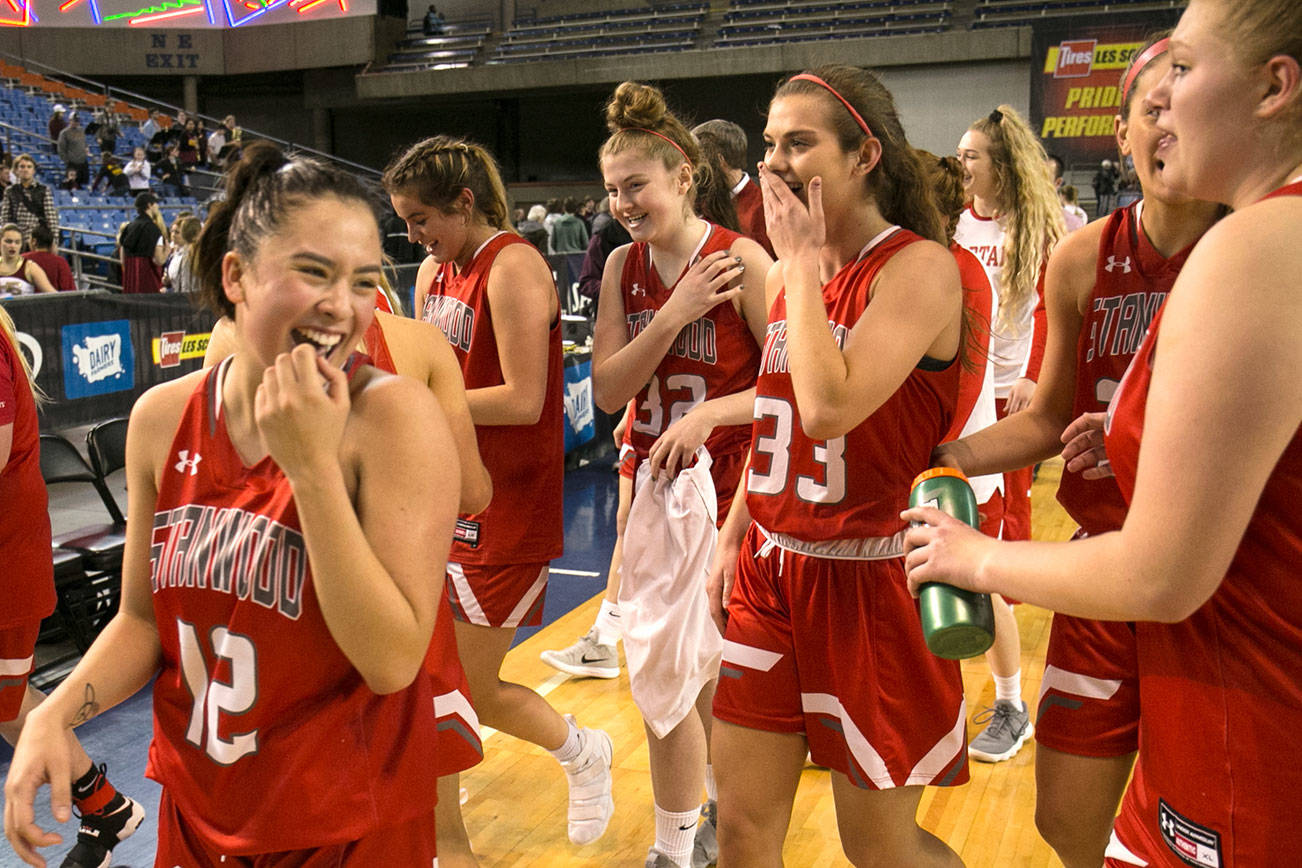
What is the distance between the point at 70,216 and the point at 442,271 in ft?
48.7

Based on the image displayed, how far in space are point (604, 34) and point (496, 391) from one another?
21850 millimetres

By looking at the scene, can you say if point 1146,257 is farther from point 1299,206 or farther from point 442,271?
point 442,271

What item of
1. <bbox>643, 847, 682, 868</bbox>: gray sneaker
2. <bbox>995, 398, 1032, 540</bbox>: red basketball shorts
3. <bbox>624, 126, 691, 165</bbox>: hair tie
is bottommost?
<bbox>643, 847, 682, 868</bbox>: gray sneaker

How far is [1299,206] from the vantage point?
3.53 ft

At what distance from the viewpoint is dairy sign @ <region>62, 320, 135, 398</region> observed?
23.3 feet

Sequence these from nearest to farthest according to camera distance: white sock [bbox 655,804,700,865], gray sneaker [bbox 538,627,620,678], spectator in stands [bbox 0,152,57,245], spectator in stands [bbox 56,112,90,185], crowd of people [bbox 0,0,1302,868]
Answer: crowd of people [bbox 0,0,1302,868], white sock [bbox 655,804,700,865], gray sneaker [bbox 538,627,620,678], spectator in stands [bbox 0,152,57,245], spectator in stands [bbox 56,112,90,185]

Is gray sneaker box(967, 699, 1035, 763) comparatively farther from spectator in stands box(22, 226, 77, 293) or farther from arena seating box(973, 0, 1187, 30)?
arena seating box(973, 0, 1187, 30)

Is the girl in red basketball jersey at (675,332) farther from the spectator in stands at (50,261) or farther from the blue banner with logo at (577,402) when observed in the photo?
the spectator in stands at (50,261)

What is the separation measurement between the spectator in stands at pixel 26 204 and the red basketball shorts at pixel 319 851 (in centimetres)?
1100

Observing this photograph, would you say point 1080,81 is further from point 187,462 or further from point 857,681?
point 187,462

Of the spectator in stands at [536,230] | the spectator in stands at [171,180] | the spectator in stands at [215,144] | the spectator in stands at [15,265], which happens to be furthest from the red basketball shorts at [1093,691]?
the spectator in stands at [215,144]

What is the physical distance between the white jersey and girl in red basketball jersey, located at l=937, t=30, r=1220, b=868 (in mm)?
2585

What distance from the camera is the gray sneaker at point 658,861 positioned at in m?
2.97

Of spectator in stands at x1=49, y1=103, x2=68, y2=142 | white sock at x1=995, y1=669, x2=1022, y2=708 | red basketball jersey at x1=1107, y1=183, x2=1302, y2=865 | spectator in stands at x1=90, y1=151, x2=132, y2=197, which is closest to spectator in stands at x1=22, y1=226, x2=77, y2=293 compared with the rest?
white sock at x1=995, y1=669, x2=1022, y2=708
